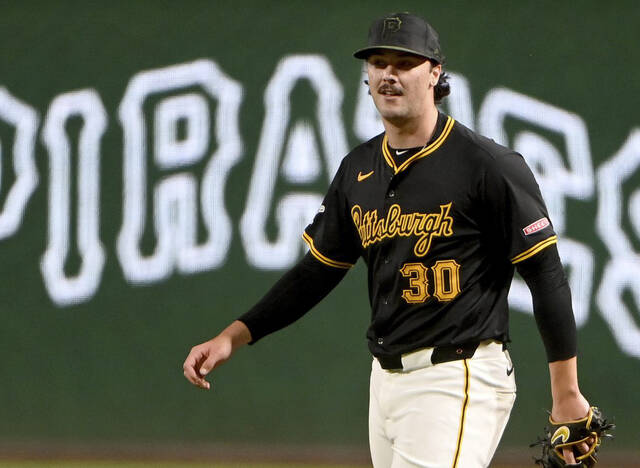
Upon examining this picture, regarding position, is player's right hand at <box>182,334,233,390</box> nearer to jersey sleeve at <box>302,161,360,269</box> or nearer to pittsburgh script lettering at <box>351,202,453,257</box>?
jersey sleeve at <box>302,161,360,269</box>

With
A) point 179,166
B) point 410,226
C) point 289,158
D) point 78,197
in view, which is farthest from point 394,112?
point 78,197

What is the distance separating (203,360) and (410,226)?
0.78 m

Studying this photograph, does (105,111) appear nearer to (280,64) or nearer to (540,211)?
(280,64)

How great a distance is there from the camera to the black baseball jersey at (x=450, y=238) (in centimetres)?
321

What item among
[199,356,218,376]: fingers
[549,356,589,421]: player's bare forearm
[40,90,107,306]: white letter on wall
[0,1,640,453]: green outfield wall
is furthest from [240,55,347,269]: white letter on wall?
[549,356,589,421]: player's bare forearm

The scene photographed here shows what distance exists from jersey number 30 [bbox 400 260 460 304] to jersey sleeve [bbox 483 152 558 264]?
0.17 meters

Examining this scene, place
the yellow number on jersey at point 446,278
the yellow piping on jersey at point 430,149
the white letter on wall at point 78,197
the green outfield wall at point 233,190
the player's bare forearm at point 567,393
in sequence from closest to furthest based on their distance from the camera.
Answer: the player's bare forearm at point 567,393
the yellow number on jersey at point 446,278
the yellow piping on jersey at point 430,149
the green outfield wall at point 233,190
the white letter on wall at point 78,197

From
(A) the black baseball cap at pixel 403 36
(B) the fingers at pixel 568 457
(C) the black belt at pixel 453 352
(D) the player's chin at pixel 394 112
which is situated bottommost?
(B) the fingers at pixel 568 457

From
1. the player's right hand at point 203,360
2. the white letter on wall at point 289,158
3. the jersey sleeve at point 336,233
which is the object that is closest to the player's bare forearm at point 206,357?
the player's right hand at point 203,360

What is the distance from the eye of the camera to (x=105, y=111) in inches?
263

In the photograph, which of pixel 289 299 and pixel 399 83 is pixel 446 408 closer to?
pixel 289 299

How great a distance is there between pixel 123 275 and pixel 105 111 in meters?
1.00

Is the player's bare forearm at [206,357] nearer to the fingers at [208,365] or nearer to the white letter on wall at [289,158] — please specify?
the fingers at [208,365]

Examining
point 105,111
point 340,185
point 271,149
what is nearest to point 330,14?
point 271,149
